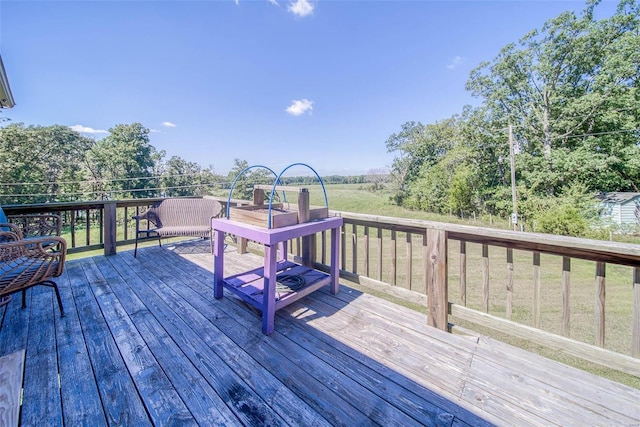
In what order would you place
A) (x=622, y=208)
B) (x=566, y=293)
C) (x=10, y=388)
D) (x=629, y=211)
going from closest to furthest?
(x=10, y=388) → (x=566, y=293) → (x=629, y=211) → (x=622, y=208)

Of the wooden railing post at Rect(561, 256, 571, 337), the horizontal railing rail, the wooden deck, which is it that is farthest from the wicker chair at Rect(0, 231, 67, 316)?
the wooden railing post at Rect(561, 256, 571, 337)

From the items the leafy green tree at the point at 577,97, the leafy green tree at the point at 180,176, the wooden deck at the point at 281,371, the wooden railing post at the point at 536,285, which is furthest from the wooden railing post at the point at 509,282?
the leafy green tree at the point at 180,176

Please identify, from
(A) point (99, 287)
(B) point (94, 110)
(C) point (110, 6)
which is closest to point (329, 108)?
(C) point (110, 6)

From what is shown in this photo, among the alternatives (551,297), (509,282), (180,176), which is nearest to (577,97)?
(551,297)

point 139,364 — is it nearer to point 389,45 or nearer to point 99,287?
point 99,287

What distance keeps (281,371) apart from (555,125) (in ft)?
61.1

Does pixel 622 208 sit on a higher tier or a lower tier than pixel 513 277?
higher

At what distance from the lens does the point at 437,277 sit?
Answer: 6.01 ft

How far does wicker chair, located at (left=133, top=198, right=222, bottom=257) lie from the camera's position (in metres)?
3.65

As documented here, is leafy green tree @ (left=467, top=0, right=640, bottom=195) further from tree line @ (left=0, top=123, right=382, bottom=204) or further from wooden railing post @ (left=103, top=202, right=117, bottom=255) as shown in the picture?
wooden railing post @ (left=103, top=202, right=117, bottom=255)

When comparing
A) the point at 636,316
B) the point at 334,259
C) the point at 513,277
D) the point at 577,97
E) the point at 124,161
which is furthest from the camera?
the point at 124,161

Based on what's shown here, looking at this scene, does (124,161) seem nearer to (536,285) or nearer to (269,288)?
(269,288)

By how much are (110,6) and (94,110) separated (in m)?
16.3

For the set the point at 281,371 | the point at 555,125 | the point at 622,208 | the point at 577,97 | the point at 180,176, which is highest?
the point at 577,97
